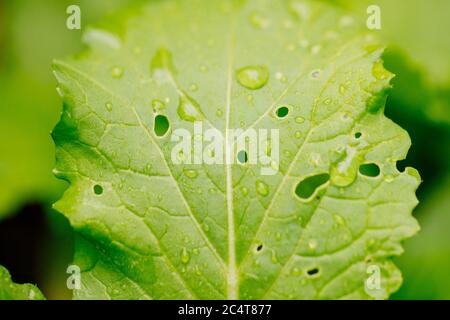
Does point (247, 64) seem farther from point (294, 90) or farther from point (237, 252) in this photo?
point (237, 252)

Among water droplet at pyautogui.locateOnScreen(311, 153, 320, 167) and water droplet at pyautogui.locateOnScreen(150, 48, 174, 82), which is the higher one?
water droplet at pyautogui.locateOnScreen(150, 48, 174, 82)

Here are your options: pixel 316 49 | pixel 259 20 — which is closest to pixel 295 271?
pixel 316 49

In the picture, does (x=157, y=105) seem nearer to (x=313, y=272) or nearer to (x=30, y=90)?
(x=313, y=272)

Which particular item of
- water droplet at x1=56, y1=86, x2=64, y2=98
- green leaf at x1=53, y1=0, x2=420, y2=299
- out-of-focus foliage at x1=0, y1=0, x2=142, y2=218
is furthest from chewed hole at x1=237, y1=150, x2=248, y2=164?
out-of-focus foliage at x1=0, y1=0, x2=142, y2=218

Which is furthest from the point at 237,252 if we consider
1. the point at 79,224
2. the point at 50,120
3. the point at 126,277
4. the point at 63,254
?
the point at 50,120

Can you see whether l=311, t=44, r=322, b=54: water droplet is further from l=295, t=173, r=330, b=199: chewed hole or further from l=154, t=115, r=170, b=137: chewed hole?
l=154, t=115, r=170, b=137: chewed hole

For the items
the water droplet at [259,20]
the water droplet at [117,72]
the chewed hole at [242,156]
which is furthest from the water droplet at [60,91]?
the water droplet at [259,20]

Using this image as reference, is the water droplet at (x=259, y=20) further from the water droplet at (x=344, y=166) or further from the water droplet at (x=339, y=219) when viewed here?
the water droplet at (x=339, y=219)
